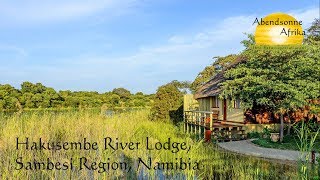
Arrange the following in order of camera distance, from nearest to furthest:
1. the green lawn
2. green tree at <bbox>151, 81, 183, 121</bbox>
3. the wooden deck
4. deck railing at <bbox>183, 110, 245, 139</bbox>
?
the green lawn < the wooden deck < deck railing at <bbox>183, 110, 245, 139</bbox> < green tree at <bbox>151, 81, 183, 121</bbox>

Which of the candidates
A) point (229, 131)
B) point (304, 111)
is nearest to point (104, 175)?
point (229, 131)

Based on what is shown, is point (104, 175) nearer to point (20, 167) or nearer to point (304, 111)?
point (20, 167)

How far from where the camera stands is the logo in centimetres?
1106

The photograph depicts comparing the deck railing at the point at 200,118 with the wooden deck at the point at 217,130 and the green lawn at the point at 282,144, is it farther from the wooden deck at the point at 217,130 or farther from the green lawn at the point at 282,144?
the green lawn at the point at 282,144

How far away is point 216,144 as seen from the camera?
461 inches

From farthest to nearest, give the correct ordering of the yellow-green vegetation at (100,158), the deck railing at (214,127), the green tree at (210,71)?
the green tree at (210,71)
the deck railing at (214,127)
the yellow-green vegetation at (100,158)

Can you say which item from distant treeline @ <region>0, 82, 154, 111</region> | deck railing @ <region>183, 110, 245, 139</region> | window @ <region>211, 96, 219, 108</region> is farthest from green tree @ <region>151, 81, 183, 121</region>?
distant treeline @ <region>0, 82, 154, 111</region>

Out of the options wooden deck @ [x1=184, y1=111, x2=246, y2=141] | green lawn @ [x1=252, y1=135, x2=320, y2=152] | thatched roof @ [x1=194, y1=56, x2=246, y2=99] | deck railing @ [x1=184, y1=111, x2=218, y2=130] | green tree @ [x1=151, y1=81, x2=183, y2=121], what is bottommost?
green lawn @ [x1=252, y1=135, x2=320, y2=152]

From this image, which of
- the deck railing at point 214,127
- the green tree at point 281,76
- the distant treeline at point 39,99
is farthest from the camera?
the distant treeline at point 39,99

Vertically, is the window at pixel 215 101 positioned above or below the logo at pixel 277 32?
below

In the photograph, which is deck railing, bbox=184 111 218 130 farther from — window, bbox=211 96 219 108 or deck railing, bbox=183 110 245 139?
window, bbox=211 96 219 108

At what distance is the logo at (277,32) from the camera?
11062mm

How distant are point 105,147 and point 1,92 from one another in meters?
25.8

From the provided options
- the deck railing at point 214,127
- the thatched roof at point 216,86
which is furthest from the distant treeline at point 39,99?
the deck railing at point 214,127
